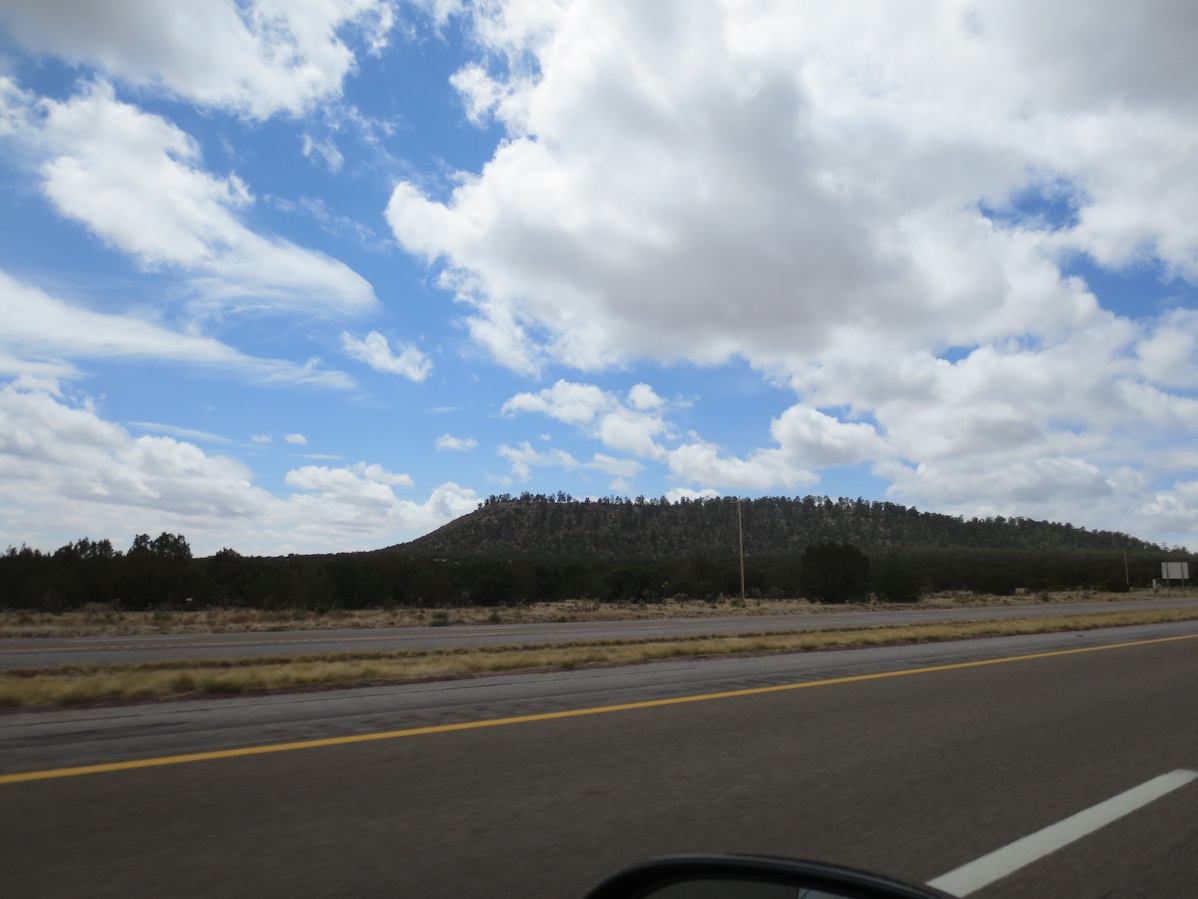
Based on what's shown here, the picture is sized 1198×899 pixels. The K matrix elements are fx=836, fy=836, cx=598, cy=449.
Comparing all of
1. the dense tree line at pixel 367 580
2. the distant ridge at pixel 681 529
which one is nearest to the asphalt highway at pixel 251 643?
the dense tree line at pixel 367 580

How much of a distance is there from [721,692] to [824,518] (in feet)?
591

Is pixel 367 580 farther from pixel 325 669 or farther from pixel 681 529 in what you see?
pixel 681 529

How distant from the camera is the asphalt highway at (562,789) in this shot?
13.0ft

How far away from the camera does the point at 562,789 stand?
17.7 ft

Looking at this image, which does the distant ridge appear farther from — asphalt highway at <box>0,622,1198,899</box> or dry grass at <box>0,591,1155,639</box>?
asphalt highway at <box>0,622,1198,899</box>

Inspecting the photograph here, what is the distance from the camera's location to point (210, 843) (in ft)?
13.8

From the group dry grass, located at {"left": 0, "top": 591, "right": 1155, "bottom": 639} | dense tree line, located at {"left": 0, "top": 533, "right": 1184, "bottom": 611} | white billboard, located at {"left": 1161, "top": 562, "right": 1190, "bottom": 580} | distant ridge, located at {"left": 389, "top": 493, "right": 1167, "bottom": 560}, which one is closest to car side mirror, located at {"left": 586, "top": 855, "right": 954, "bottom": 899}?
dry grass, located at {"left": 0, "top": 591, "right": 1155, "bottom": 639}

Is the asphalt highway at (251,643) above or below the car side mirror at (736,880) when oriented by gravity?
below

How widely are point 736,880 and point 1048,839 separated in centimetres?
372

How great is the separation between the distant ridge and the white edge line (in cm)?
12359

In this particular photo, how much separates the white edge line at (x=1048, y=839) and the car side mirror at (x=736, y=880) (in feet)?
8.39

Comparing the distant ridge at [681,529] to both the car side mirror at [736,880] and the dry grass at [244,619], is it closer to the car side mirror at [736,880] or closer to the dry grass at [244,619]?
the dry grass at [244,619]

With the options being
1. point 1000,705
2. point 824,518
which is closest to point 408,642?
point 1000,705

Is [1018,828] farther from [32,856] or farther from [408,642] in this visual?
[408,642]
